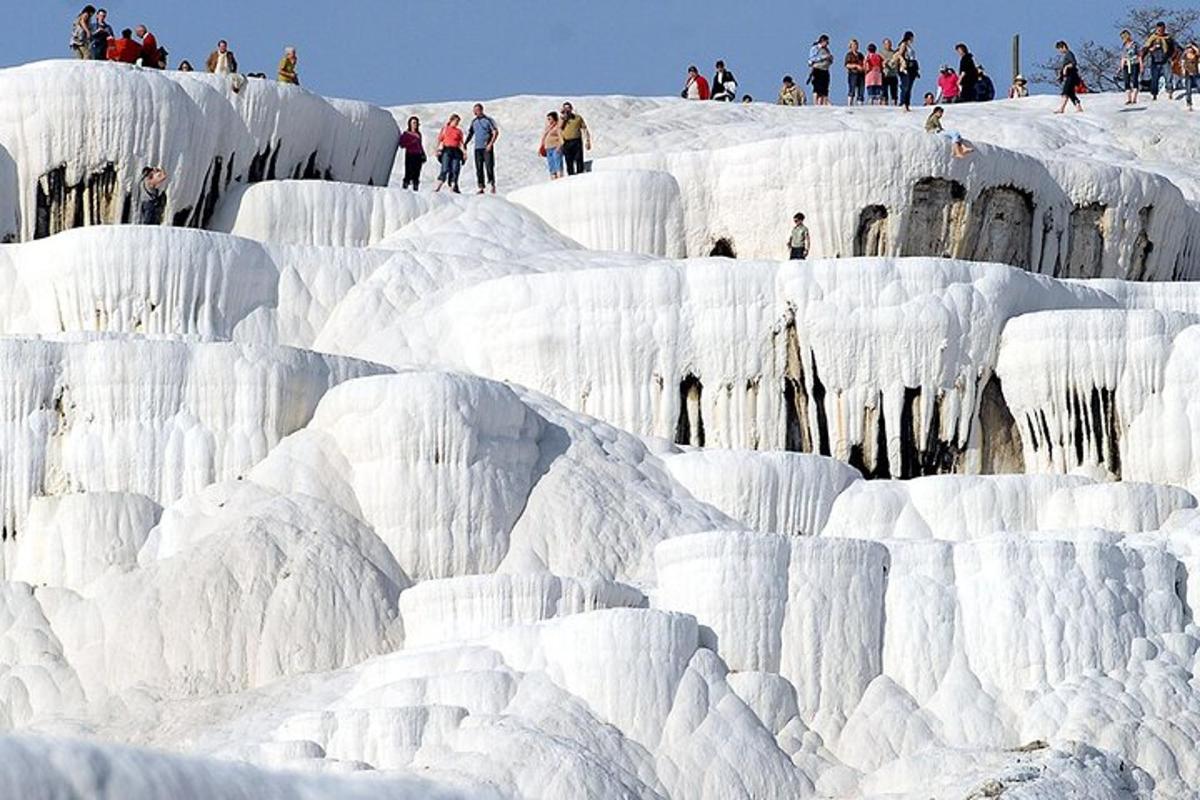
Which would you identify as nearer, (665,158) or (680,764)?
(680,764)

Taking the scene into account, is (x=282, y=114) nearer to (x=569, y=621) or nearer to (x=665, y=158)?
(x=665, y=158)

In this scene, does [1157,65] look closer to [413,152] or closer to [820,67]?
[820,67]

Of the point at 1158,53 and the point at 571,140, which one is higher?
the point at 1158,53

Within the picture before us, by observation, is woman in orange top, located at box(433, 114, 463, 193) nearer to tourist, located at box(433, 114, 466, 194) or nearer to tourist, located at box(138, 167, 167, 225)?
tourist, located at box(433, 114, 466, 194)

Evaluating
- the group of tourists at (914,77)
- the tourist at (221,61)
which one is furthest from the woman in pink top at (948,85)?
the tourist at (221,61)

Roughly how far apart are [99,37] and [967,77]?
15389 mm

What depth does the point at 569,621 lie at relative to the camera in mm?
17234

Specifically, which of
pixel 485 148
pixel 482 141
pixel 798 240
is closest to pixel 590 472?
pixel 798 240

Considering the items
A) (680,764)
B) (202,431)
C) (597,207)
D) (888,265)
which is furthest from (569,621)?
(597,207)

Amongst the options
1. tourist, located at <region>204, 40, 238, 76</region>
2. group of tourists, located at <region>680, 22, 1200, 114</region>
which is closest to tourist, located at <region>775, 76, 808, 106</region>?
group of tourists, located at <region>680, 22, 1200, 114</region>

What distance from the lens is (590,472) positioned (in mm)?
21469

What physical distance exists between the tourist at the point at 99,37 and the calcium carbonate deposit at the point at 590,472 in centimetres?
229

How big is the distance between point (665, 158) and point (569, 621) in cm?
1331

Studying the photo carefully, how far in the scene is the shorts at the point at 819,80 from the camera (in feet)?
126
